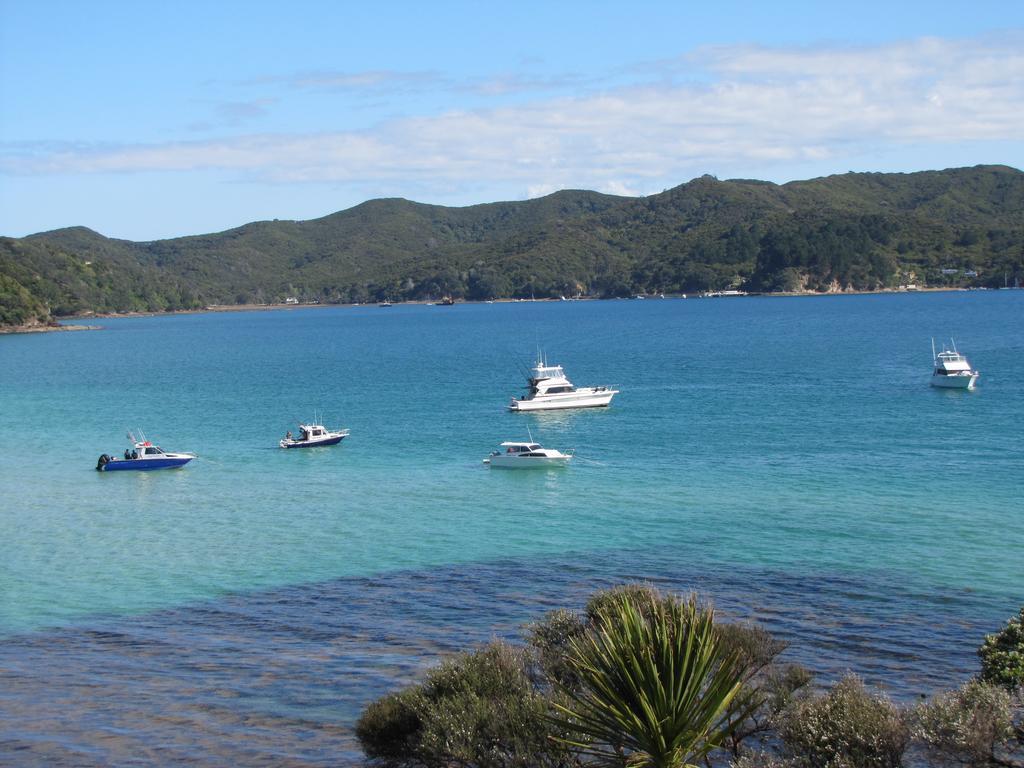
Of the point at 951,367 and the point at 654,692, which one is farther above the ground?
the point at 951,367

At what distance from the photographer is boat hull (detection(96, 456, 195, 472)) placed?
4656cm

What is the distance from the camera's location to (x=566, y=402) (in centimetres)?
6612

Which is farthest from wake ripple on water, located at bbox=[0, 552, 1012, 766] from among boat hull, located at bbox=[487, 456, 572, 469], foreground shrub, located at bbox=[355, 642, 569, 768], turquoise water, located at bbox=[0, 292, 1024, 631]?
boat hull, located at bbox=[487, 456, 572, 469]

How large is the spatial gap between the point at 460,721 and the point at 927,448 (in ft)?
123

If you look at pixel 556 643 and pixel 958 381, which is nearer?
pixel 556 643

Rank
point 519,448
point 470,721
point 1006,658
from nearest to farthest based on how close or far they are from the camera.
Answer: point 470,721
point 1006,658
point 519,448

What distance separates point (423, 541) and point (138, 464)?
20357 mm

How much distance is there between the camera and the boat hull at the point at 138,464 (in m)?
46.6

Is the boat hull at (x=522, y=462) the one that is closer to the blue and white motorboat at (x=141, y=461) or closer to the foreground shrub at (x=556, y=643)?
the blue and white motorboat at (x=141, y=461)

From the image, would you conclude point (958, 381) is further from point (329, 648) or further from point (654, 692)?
point (654, 692)

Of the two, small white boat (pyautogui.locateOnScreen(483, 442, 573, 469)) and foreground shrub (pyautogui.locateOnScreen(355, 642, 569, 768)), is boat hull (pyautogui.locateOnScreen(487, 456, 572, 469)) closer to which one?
small white boat (pyautogui.locateOnScreen(483, 442, 573, 469))

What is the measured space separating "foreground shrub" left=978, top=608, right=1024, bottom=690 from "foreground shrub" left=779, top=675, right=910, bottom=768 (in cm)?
233

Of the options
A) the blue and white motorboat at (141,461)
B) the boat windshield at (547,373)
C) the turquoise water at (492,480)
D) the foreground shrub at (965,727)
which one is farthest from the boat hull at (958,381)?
the foreground shrub at (965,727)

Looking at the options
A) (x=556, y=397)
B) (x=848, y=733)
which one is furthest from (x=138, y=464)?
(x=848, y=733)
